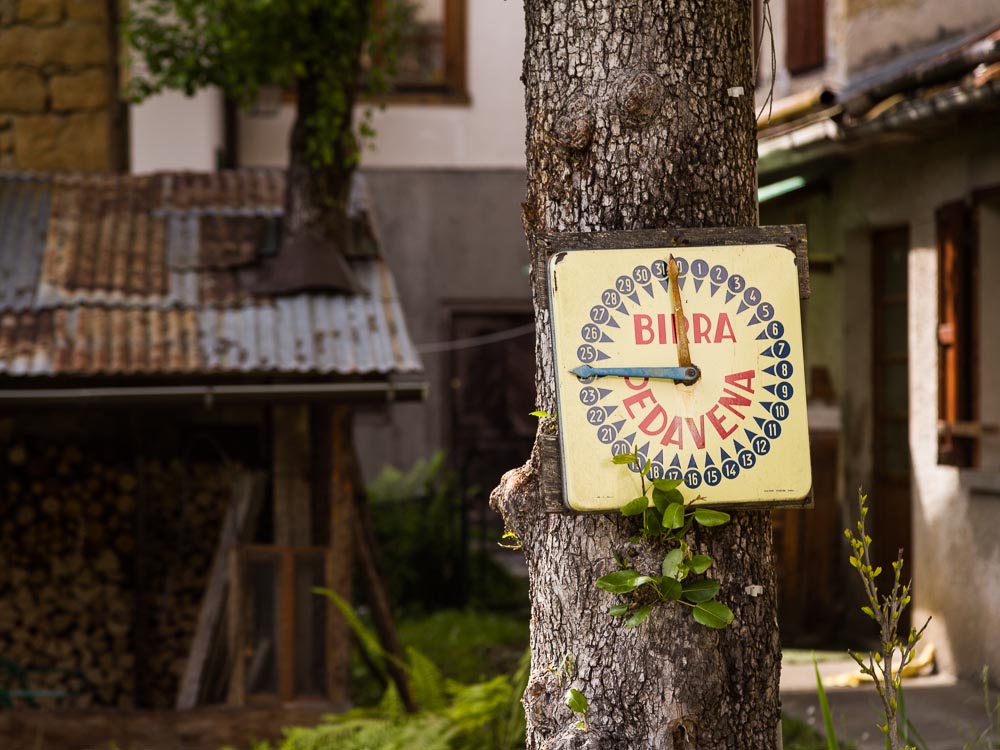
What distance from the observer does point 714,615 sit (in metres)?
2.12

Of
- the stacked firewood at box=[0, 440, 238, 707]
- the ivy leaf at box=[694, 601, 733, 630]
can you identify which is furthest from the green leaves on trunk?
the stacked firewood at box=[0, 440, 238, 707]

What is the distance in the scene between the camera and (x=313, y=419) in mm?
6914

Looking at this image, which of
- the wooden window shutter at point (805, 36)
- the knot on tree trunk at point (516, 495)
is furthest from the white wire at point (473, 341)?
the knot on tree trunk at point (516, 495)

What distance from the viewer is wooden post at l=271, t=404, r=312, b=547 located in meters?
6.93

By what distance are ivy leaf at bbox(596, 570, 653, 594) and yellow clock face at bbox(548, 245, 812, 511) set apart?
0.13 meters

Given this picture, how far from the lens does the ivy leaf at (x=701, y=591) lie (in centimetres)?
214

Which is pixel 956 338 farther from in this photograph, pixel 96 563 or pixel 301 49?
pixel 96 563

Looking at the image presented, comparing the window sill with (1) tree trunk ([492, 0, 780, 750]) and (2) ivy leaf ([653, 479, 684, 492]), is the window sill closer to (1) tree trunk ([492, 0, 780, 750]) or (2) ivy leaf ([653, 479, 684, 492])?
(1) tree trunk ([492, 0, 780, 750])

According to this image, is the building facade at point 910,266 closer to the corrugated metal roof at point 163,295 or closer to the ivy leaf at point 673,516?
the corrugated metal roof at point 163,295

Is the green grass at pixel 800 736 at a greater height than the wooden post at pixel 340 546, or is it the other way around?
the wooden post at pixel 340 546

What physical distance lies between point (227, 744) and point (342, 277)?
2.51m

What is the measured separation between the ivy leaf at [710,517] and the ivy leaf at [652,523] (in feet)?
0.21

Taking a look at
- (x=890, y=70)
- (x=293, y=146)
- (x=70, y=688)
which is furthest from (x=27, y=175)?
(x=890, y=70)

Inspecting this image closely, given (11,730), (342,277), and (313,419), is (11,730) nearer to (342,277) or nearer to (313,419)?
(313,419)
